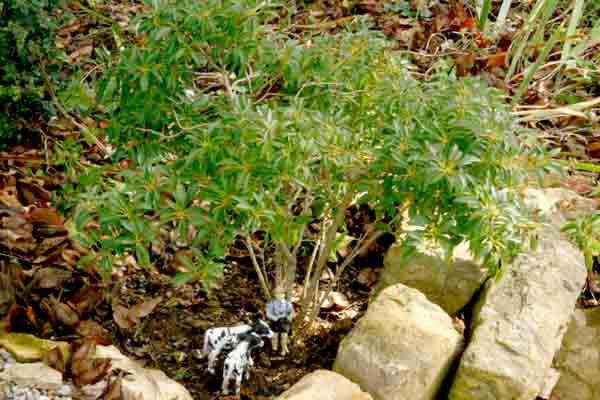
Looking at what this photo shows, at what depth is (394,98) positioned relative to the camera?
231 cm

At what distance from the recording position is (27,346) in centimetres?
252

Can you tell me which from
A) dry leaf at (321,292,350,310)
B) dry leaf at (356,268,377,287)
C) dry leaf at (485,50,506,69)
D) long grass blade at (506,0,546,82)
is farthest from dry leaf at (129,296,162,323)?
dry leaf at (485,50,506,69)

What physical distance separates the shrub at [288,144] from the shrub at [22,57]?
1.22 metres

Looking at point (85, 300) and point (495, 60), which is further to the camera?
point (495, 60)

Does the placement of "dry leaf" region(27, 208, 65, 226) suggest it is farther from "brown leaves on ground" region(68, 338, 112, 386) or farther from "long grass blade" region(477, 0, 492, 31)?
"long grass blade" region(477, 0, 492, 31)

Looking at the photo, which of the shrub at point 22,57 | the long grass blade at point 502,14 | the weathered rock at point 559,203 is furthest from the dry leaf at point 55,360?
the long grass blade at point 502,14

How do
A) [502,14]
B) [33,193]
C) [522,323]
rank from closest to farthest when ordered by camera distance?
[522,323] < [33,193] < [502,14]

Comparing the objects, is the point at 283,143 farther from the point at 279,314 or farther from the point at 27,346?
the point at 27,346

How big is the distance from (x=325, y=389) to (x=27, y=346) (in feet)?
3.52

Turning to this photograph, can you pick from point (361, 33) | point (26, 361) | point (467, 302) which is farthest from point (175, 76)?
point (467, 302)

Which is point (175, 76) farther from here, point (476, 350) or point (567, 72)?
point (567, 72)

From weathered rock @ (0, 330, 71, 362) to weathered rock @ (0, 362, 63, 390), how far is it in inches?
1.7

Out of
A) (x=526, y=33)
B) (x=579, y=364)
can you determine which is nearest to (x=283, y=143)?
(x=579, y=364)

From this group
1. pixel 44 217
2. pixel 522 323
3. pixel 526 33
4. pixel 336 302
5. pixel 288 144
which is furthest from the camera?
pixel 526 33
